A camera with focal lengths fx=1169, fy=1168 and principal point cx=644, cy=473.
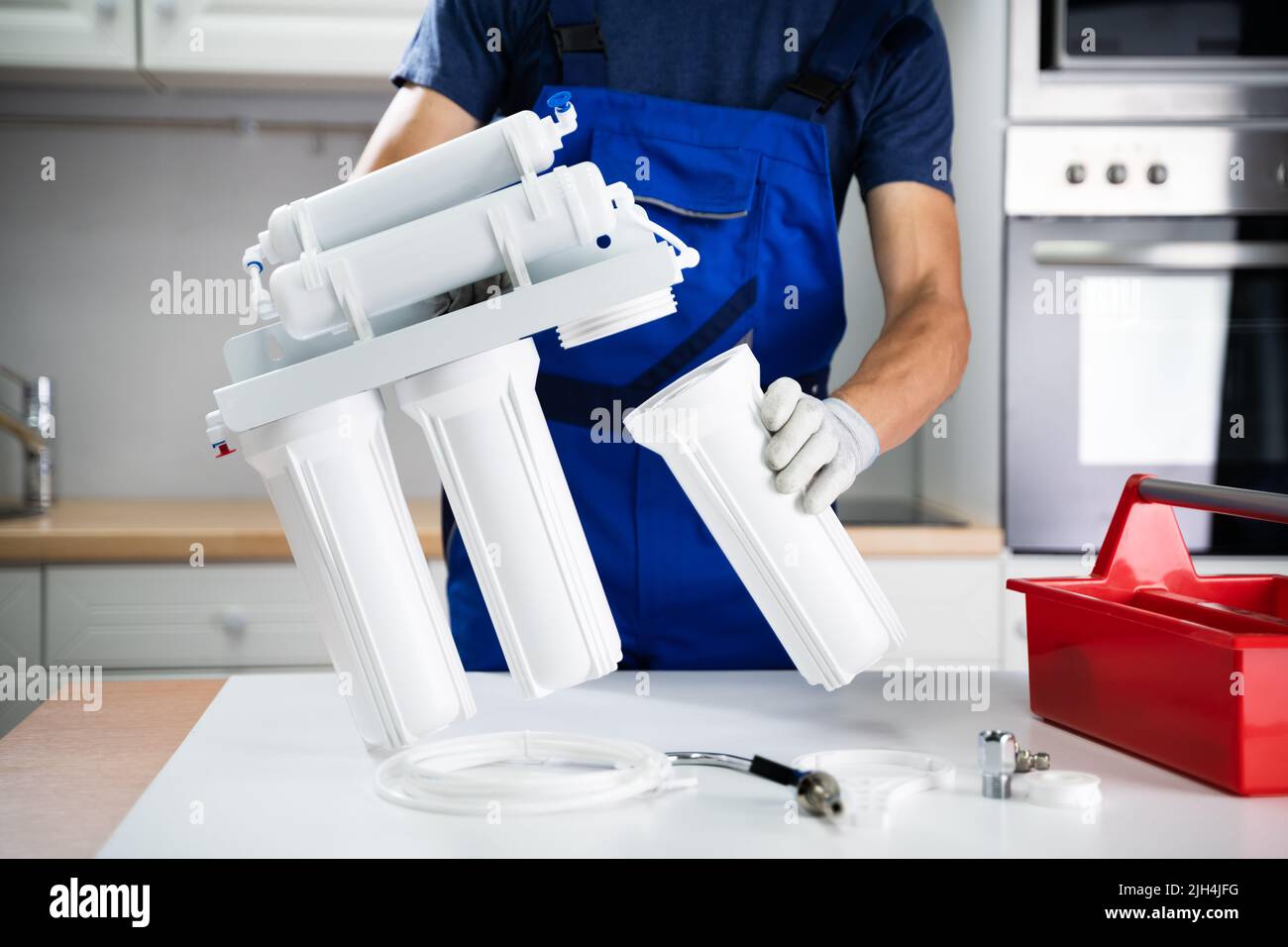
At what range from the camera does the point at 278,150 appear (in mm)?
2201

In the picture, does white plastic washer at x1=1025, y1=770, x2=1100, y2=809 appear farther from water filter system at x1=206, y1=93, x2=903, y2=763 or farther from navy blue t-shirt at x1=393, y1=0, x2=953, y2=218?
navy blue t-shirt at x1=393, y1=0, x2=953, y2=218

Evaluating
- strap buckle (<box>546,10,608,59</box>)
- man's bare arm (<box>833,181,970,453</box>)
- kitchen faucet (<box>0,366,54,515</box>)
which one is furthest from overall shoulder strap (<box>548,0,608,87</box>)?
kitchen faucet (<box>0,366,54,515</box>)

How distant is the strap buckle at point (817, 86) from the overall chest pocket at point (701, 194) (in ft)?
0.25

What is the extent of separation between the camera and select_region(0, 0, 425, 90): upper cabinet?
1.84 meters

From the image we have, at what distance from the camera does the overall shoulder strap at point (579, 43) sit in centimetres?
114

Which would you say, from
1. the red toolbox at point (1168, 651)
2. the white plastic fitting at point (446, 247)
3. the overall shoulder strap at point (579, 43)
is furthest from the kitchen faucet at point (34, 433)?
the red toolbox at point (1168, 651)

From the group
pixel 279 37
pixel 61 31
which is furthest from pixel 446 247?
pixel 61 31

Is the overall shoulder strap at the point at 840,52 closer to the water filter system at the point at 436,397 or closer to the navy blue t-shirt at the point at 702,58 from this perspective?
the navy blue t-shirt at the point at 702,58

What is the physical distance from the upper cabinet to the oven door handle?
1.06m

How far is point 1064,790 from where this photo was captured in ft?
2.11

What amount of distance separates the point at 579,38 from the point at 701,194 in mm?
195

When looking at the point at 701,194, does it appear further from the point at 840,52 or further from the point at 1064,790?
the point at 1064,790

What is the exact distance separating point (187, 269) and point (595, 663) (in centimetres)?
185
